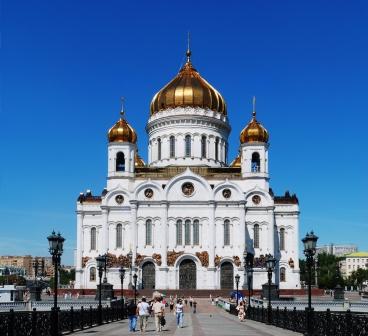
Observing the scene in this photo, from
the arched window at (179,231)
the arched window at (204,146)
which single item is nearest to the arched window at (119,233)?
the arched window at (179,231)

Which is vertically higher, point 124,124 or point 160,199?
point 124,124

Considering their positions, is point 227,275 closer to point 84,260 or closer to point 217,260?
point 217,260

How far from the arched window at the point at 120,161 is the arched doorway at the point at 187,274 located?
1156 centimetres

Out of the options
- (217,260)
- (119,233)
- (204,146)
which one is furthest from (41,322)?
(204,146)

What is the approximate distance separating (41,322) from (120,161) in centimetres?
4895

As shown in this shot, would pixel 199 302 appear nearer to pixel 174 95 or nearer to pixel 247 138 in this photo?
pixel 247 138

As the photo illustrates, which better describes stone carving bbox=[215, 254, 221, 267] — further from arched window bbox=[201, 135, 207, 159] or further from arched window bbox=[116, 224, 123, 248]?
arched window bbox=[201, 135, 207, 159]

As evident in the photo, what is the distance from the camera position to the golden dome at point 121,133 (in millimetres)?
67688

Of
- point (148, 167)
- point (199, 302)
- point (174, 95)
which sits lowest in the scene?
point (199, 302)

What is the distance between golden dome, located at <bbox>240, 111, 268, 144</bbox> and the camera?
221ft

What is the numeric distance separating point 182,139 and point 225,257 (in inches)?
541

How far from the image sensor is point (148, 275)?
211 ft

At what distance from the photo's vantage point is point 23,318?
60.8 ft

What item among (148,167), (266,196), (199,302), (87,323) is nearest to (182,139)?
(148,167)
